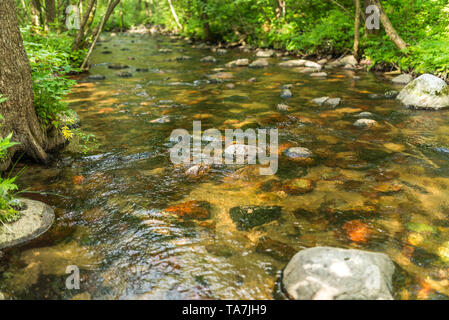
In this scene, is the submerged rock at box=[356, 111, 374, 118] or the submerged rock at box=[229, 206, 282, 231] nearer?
the submerged rock at box=[229, 206, 282, 231]

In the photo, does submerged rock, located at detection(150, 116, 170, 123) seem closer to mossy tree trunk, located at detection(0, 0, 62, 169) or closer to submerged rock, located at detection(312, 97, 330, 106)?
mossy tree trunk, located at detection(0, 0, 62, 169)

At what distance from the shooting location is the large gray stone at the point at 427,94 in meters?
6.63

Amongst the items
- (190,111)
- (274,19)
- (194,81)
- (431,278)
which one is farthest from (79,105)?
(274,19)

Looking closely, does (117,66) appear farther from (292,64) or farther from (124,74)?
(292,64)

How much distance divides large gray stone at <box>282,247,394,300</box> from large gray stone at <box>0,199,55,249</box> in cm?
220

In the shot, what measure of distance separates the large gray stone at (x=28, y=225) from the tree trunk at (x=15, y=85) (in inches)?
37.5

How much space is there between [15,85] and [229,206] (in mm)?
2669

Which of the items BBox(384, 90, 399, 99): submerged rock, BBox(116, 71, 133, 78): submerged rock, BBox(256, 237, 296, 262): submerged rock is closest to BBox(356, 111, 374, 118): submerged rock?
BBox(384, 90, 399, 99): submerged rock

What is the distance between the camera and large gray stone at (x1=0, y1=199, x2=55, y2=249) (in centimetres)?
292

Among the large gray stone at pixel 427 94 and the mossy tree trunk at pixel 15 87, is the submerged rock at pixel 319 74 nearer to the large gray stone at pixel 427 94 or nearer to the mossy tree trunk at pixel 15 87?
the large gray stone at pixel 427 94

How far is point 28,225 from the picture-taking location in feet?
10.0

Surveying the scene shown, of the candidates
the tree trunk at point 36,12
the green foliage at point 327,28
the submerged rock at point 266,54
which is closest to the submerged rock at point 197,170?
the green foliage at point 327,28

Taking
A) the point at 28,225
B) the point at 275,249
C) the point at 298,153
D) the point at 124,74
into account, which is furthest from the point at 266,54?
the point at 28,225

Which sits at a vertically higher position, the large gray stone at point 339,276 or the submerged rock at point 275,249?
the large gray stone at point 339,276
